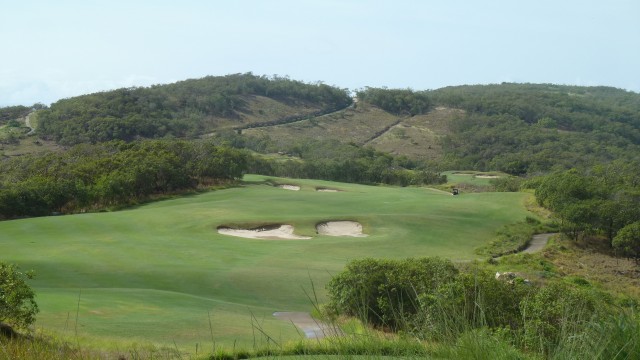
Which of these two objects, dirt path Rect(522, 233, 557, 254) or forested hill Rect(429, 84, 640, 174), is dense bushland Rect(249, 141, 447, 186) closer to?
forested hill Rect(429, 84, 640, 174)

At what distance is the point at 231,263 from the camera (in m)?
35.5

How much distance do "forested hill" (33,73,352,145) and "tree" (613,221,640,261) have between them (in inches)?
3711

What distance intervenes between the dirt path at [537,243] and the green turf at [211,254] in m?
3.09

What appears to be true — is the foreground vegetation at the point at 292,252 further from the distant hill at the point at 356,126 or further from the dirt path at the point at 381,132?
the dirt path at the point at 381,132

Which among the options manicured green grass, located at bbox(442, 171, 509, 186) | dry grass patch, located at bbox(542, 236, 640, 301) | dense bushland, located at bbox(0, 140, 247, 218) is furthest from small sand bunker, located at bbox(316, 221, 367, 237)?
manicured green grass, located at bbox(442, 171, 509, 186)

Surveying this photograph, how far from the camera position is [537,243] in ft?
172

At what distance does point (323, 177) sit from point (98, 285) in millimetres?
75900

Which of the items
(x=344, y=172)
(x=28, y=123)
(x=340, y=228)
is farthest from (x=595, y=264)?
(x=28, y=123)

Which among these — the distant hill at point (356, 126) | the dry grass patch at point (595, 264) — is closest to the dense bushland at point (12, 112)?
the distant hill at point (356, 126)

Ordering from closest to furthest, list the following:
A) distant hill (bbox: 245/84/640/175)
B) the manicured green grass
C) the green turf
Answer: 1. the green turf
2. the manicured green grass
3. distant hill (bbox: 245/84/640/175)

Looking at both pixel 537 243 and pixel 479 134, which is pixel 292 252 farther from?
pixel 479 134

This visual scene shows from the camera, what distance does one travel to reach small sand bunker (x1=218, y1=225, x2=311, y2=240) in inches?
1873

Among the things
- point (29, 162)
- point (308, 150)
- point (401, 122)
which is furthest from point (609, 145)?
point (29, 162)

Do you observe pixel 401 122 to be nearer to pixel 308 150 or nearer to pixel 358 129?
pixel 358 129
